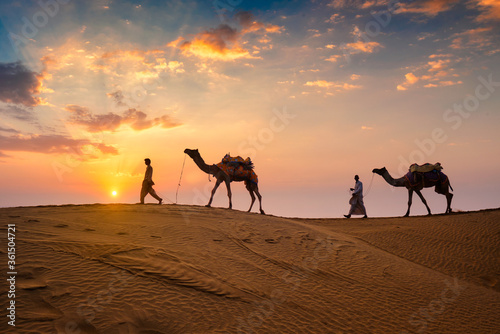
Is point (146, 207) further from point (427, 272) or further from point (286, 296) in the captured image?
point (427, 272)

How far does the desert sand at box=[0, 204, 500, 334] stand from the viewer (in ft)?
17.8

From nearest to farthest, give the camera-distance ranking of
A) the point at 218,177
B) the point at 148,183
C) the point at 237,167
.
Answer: the point at 148,183, the point at 218,177, the point at 237,167

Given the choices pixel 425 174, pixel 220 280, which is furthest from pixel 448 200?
pixel 220 280

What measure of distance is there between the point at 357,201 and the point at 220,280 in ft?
53.5

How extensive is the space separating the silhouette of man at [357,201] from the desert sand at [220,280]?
8253mm

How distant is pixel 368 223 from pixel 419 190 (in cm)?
484

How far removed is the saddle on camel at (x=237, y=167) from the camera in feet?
56.3

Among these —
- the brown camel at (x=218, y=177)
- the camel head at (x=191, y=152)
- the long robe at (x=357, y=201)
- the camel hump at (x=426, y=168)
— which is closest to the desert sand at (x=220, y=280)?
the brown camel at (x=218, y=177)

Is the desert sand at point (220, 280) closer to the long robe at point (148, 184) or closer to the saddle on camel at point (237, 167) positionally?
the long robe at point (148, 184)

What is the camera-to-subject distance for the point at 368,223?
62.5ft

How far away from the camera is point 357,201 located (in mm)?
21562

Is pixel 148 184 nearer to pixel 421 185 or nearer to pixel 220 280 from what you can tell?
pixel 220 280

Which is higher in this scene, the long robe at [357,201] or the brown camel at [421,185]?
the brown camel at [421,185]

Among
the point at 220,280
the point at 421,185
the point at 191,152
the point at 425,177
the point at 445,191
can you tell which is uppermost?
the point at 425,177
